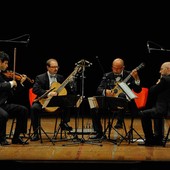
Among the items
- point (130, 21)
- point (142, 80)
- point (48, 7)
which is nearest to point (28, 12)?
point (48, 7)

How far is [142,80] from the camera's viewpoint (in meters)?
10.3

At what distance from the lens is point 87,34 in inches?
402

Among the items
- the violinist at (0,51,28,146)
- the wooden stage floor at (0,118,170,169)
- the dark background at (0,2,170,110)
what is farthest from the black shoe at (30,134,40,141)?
the dark background at (0,2,170,110)

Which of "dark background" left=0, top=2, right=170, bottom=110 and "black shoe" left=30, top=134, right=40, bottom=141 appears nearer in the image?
"black shoe" left=30, top=134, right=40, bottom=141

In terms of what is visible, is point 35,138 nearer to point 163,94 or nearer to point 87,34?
point 163,94

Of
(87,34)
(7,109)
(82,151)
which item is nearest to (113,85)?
(82,151)

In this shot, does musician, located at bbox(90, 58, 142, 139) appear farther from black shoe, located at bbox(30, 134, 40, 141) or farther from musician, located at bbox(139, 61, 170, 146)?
black shoe, located at bbox(30, 134, 40, 141)

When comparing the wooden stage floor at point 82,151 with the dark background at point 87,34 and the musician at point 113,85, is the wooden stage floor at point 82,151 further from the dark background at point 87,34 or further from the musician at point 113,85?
the dark background at point 87,34

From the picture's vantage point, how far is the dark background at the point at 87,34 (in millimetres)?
9984

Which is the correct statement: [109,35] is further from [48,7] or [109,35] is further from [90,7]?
[48,7]

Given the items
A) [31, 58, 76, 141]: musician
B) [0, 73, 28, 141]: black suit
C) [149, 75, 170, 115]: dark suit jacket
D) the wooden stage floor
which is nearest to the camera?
the wooden stage floor

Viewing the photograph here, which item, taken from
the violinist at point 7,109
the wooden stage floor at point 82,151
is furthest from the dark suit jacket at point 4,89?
the wooden stage floor at point 82,151

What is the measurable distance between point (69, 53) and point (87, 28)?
0.74 meters

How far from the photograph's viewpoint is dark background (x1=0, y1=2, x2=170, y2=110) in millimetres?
9984
